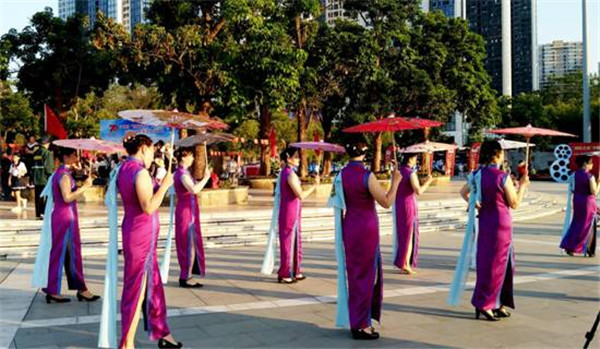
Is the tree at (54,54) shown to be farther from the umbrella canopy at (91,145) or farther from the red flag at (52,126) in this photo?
the umbrella canopy at (91,145)

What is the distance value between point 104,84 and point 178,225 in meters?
15.7

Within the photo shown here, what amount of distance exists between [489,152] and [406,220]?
2821 millimetres

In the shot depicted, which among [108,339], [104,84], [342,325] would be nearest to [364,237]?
[342,325]

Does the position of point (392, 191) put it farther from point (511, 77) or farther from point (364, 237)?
point (511, 77)

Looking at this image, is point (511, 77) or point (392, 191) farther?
point (511, 77)

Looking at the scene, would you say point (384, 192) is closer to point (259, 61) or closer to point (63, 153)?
point (63, 153)

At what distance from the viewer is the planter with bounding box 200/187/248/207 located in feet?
51.3

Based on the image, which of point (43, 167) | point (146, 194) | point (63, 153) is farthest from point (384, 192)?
point (43, 167)

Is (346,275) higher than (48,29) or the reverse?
the reverse

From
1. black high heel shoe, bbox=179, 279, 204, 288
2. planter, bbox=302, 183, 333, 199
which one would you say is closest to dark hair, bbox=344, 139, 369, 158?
black high heel shoe, bbox=179, 279, 204, 288

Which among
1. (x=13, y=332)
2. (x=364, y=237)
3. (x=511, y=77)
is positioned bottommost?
(x=13, y=332)

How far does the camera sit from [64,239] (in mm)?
6703

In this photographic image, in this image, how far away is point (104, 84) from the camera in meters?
21.7

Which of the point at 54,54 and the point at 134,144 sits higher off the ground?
the point at 54,54
